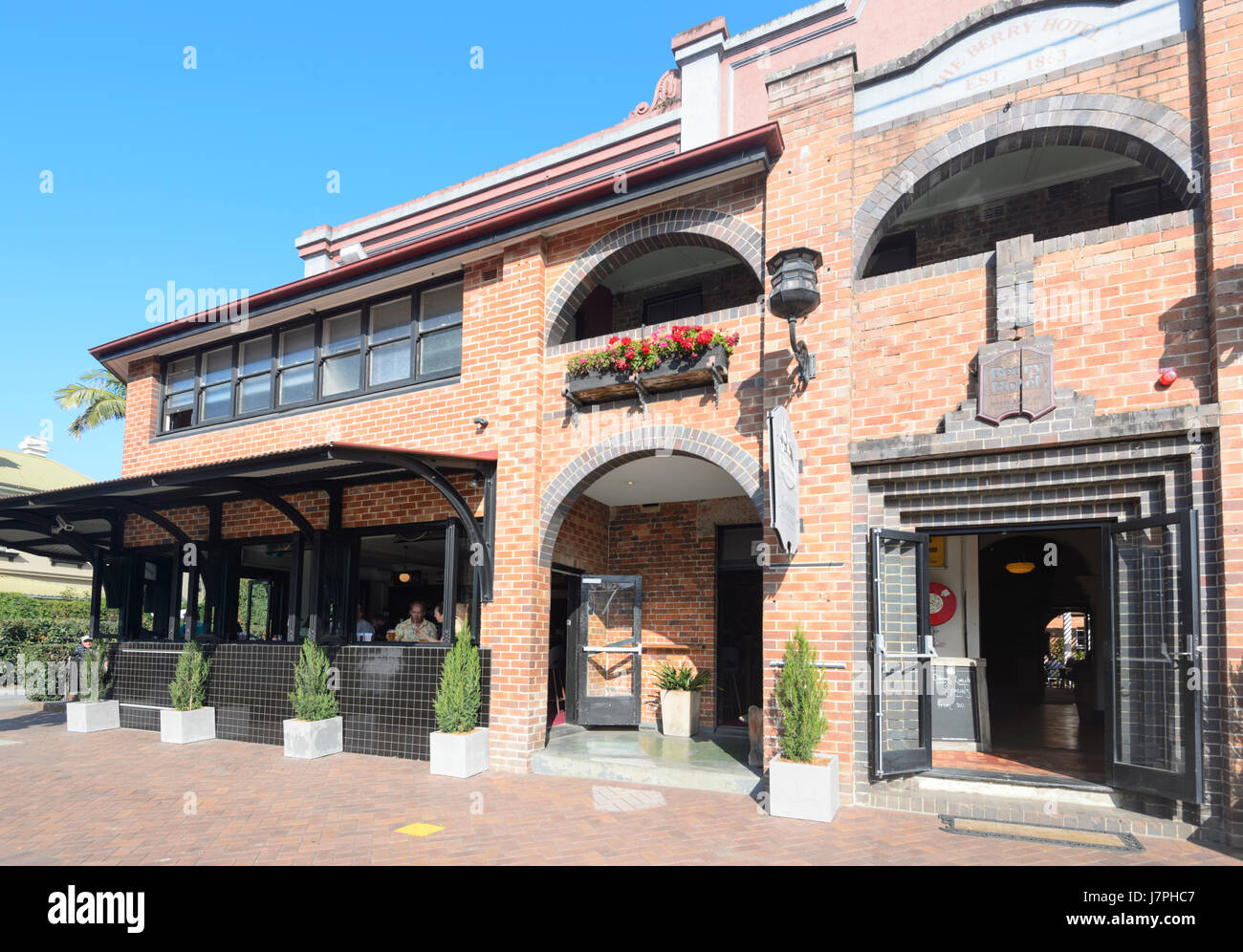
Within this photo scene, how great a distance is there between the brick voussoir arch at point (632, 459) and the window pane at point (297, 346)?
473 centimetres

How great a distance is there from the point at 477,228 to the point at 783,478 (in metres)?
5.03

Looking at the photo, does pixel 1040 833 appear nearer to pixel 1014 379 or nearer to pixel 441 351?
pixel 1014 379

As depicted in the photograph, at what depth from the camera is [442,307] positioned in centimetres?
1011

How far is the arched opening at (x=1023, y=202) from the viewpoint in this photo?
8008 mm

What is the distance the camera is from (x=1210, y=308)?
19.7 ft

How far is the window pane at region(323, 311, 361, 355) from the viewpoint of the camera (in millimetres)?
10734

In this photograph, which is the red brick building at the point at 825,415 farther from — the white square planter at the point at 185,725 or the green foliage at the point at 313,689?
the white square planter at the point at 185,725

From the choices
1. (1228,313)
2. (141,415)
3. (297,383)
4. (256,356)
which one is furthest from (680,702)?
(141,415)

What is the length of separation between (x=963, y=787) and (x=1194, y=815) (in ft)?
5.31

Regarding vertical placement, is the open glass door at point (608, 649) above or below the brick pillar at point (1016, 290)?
below

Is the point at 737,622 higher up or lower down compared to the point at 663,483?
lower down

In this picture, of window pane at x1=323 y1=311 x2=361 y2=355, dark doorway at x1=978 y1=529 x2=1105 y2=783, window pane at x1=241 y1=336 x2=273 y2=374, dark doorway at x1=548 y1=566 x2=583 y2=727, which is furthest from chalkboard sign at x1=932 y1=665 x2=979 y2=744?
window pane at x1=241 y1=336 x2=273 y2=374

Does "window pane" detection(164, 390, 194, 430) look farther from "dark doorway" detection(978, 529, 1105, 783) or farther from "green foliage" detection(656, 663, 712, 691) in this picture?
"dark doorway" detection(978, 529, 1105, 783)

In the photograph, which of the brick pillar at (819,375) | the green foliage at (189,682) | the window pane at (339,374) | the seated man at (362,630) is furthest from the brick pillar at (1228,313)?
the green foliage at (189,682)
